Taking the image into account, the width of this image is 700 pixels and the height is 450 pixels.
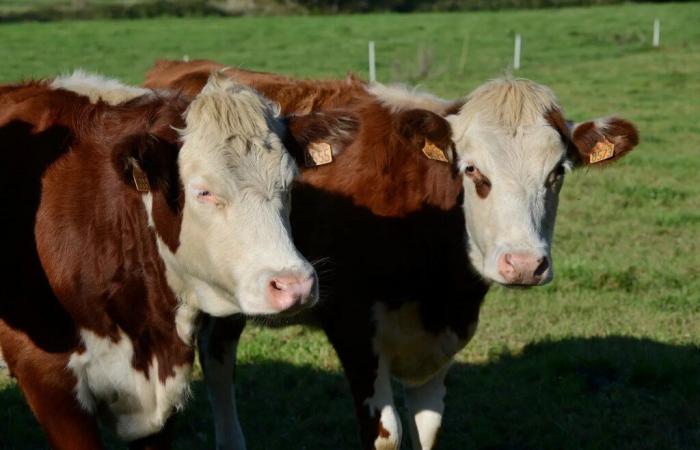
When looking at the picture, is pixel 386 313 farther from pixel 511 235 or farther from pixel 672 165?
pixel 672 165

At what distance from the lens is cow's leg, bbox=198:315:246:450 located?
6141 millimetres

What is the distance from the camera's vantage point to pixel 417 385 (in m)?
5.86

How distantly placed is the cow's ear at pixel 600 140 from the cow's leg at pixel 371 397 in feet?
4.71

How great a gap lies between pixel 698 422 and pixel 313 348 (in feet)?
8.44

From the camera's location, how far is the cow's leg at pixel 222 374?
20.1ft

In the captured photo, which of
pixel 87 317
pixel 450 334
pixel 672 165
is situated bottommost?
pixel 672 165

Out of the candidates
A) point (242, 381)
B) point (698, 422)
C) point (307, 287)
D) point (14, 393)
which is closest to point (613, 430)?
point (698, 422)

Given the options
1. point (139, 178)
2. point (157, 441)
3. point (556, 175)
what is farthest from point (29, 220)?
point (556, 175)

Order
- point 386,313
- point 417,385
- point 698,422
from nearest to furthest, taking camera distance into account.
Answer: point 386,313 < point 417,385 < point 698,422

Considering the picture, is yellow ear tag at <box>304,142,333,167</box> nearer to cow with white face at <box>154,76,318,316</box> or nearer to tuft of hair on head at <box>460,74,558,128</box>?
cow with white face at <box>154,76,318,316</box>

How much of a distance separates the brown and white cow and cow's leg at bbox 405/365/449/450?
160 cm

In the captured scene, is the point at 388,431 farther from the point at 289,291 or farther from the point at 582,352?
the point at 582,352

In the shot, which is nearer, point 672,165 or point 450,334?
point 450,334

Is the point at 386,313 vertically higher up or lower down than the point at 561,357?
higher up
